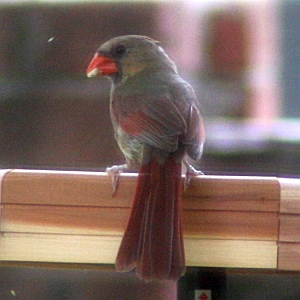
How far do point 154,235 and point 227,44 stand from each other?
592 mm

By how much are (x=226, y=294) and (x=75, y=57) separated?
636 mm

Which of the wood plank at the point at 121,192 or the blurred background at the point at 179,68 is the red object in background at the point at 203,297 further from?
the blurred background at the point at 179,68

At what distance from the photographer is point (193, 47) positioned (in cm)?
143

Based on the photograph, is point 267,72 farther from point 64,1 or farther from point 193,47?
point 64,1

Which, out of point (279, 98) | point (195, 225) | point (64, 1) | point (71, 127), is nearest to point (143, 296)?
point (195, 225)

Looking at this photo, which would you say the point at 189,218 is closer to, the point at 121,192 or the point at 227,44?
the point at 121,192

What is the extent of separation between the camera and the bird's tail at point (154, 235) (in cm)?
103

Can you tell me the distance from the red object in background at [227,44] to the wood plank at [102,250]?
0.48 m

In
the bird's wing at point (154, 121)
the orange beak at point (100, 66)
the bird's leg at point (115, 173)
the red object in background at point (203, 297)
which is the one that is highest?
the orange beak at point (100, 66)

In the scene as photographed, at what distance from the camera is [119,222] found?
1.08m

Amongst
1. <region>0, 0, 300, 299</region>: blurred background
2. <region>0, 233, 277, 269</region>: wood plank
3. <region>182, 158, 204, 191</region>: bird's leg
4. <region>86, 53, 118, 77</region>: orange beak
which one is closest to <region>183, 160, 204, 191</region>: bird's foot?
<region>182, 158, 204, 191</region>: bird's leg

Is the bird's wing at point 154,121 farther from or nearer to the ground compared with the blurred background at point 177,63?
nearer to the ground

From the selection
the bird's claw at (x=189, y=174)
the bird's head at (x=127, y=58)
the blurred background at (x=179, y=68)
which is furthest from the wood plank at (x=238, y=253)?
the bird's head at (x=127, y=58)

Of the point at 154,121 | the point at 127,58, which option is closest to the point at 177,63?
the point at 127,58
